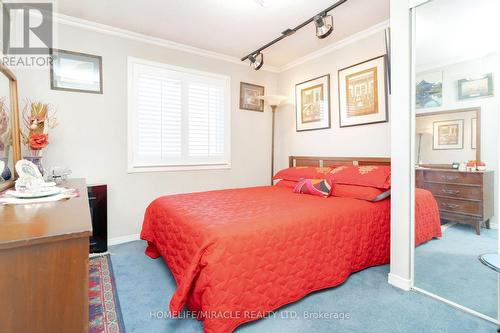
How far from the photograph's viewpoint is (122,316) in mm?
1740

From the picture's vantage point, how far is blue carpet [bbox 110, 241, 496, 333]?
5.27 feet

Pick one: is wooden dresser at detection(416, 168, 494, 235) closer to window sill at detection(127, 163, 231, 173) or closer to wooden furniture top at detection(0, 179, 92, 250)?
wooden furniture top at detection(0, 179, 92, 250)

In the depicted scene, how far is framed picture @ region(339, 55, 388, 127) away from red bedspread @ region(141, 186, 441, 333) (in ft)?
3.67

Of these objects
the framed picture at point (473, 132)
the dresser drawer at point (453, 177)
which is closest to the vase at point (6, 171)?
the dresser drawer at point (453, 177)

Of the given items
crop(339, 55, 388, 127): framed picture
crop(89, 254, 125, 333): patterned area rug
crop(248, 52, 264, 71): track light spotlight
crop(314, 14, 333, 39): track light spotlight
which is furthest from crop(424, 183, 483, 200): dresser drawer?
crop(248, 52, 264, 71): track light spotlight

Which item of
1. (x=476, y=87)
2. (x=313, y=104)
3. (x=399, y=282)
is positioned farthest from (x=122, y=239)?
(x=476, y=87)

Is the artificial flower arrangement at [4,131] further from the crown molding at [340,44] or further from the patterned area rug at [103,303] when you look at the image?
the crown molding at [340,44]

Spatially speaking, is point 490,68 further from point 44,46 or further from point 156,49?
point 44,46

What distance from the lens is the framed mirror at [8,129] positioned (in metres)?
1.73

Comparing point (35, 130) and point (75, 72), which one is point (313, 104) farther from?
point (35, 130)

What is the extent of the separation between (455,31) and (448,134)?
0.72 m

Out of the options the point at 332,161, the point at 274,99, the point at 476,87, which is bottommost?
the point at 332,161

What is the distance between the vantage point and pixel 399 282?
2057 millimetres

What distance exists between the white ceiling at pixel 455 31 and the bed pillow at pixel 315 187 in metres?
1.33
